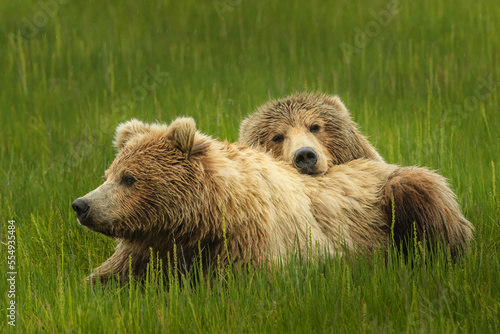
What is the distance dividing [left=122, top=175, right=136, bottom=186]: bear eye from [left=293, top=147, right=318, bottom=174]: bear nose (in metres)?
1.49

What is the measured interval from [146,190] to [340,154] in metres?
2.14

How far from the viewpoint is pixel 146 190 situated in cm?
474

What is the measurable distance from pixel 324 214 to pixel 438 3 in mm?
7804

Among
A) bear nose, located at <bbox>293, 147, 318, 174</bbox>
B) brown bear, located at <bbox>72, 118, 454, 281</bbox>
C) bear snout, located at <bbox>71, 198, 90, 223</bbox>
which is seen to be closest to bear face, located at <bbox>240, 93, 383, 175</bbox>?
bear nose, located at <bbox>293, 147, 318, 174</bbox>

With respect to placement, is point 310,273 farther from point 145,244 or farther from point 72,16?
point 72,16

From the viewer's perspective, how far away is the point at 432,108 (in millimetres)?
8930

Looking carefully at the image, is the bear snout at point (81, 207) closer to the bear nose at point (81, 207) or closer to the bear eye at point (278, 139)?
the bear nose at point (81, 207)

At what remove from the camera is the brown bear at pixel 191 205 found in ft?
15.5

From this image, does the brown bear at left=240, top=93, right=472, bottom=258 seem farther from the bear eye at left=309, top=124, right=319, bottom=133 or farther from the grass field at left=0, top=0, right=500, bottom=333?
the grass field at left=0, top=0, right=500, bottom=333

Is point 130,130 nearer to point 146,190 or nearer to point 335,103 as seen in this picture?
point 146,190

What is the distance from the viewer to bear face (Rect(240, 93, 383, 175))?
614 cm

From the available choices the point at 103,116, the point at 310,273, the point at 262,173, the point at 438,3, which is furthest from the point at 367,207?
the point at 438,3

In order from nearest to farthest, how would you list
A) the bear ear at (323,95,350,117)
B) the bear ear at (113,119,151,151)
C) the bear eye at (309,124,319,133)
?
the bear ear at (113,119,151,151) → the bear eye at (309,124,319,133) → the bear ear at (323,95,350,117)

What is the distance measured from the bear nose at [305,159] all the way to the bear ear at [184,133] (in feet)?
3.76
